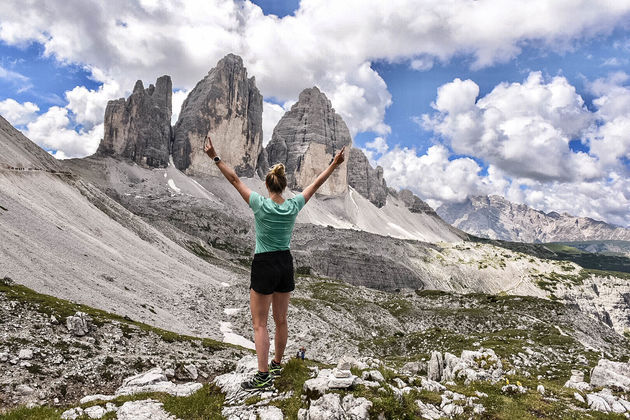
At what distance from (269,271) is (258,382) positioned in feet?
8.68

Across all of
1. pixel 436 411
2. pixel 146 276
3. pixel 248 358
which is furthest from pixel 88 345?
pixel 146 276

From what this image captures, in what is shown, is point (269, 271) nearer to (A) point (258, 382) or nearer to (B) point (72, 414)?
(A) point (258, 382)

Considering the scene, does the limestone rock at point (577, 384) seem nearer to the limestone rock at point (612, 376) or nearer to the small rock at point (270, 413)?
the limestone rock at point (612, 376)

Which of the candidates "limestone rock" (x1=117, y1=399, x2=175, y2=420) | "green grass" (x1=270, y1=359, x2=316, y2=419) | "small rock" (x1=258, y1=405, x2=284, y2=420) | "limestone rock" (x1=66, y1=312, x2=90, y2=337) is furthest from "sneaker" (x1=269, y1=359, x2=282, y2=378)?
"limestone rock" (x1=66, y1=312, x2=90, y2=337)

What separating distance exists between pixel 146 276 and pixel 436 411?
194 ft

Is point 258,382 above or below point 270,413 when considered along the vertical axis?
above

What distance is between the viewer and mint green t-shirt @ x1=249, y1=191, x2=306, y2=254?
25.9ft

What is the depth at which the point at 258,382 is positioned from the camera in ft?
27.0

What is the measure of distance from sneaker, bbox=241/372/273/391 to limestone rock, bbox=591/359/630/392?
559 inches

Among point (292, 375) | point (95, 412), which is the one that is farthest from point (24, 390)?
point (292, 375)

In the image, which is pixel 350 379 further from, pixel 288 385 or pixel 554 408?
pixel 554 408

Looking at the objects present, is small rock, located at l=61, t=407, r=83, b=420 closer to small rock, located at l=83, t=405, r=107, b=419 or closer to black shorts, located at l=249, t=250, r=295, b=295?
small rock, located at l=83, t=405, r=107, b=419

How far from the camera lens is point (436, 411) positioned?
326 inches

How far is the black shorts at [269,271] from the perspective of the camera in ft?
25.7
